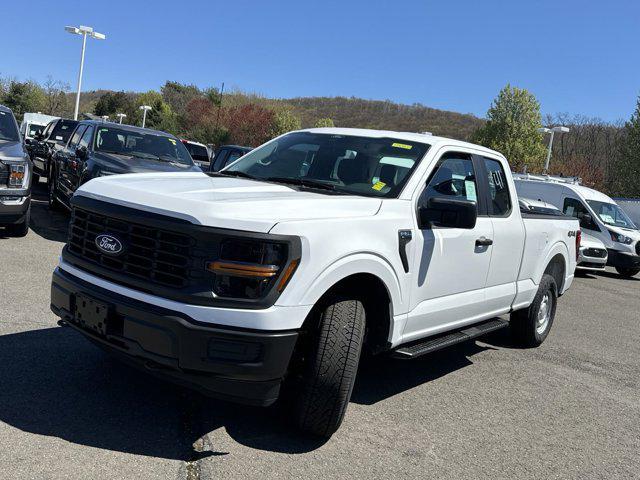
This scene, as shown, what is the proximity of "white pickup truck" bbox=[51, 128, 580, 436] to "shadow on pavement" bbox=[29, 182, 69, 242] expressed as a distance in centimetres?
577

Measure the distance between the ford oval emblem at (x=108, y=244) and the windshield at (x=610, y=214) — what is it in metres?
13.9

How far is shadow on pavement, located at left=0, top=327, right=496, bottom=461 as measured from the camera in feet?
10.6

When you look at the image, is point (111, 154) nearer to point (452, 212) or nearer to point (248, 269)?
point (452, 212)

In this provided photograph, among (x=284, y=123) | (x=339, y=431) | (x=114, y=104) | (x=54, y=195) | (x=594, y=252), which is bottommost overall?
(x=339, y=431)

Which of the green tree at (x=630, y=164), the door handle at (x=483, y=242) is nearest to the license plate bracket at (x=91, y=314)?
the door handle at (x=483, y=242)

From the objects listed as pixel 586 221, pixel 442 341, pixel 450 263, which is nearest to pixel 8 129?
pixel 450 263

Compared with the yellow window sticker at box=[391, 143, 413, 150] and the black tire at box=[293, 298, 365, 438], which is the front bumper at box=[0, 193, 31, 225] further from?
the black tire at box=[293, 298, 365, 438]

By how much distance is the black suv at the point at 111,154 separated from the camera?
8.95m

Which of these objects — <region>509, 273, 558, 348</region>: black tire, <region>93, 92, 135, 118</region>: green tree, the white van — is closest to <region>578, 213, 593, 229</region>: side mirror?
the white van

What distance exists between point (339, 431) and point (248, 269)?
4.45 ft

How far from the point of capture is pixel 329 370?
326 centimetres

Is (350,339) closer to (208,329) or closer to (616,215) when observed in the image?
(208,329)

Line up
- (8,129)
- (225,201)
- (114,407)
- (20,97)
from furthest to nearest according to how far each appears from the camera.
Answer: (20,97) < (8,129) < (114,407) < (225,201)

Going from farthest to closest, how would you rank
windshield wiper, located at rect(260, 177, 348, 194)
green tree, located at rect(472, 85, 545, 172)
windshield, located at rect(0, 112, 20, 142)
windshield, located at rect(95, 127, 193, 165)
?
1. green tree, located at rect(472, 85, 545, 172)
2. windshield, located at rect(95, 127, 193, 165)
3. windshield, located at rect(0, 112, 20, 142)
4. windshield wiper, located at rect(260, 177, 348, 194)
